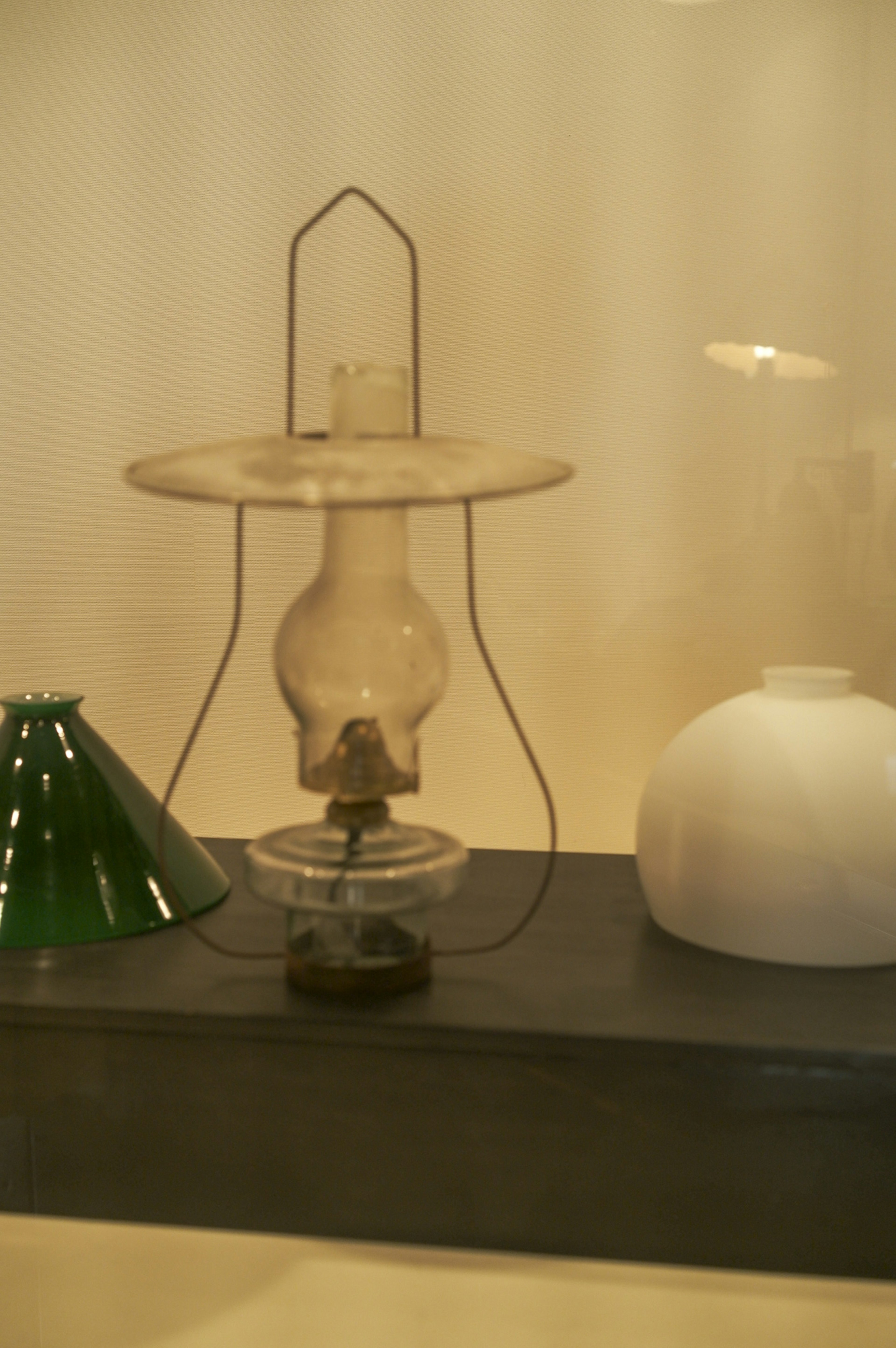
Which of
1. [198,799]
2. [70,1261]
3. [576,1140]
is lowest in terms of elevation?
[70,1261]

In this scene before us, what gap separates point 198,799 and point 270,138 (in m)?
0.54

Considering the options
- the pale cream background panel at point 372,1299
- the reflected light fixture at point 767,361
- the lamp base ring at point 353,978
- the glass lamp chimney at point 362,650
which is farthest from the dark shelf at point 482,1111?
the reflected light fixture at point 767,361

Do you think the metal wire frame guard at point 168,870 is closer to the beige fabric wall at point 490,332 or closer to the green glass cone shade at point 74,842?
the green glass cone shade at point 74,842

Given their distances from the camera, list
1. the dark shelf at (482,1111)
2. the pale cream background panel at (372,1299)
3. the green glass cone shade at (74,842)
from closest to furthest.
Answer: the dark shelf at (482,1111) < the green glass cone shade at (74,842) < the pale cream background panel at (372,1299)

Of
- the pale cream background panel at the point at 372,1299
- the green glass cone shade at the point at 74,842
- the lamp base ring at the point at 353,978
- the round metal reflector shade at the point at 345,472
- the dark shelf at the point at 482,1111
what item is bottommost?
the pale cream background panel at the point at 372,1299

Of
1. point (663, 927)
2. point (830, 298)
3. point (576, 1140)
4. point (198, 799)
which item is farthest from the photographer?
point (198, 799)

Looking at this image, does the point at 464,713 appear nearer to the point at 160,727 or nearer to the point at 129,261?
the point at 160,727

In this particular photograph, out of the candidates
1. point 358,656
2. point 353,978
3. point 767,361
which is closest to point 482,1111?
point 353,978

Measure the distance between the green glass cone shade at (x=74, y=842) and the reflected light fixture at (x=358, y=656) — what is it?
76mm

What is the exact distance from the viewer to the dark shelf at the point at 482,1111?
607 millimetres

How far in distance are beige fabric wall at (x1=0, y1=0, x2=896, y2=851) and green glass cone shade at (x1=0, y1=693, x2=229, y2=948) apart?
0.22 m

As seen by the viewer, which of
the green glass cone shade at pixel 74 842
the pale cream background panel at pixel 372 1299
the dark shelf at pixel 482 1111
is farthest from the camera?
the pale cream background panel at pixel 372 1299

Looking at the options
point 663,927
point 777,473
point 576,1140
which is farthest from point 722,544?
point 576,1140

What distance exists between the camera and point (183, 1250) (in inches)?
36.9
